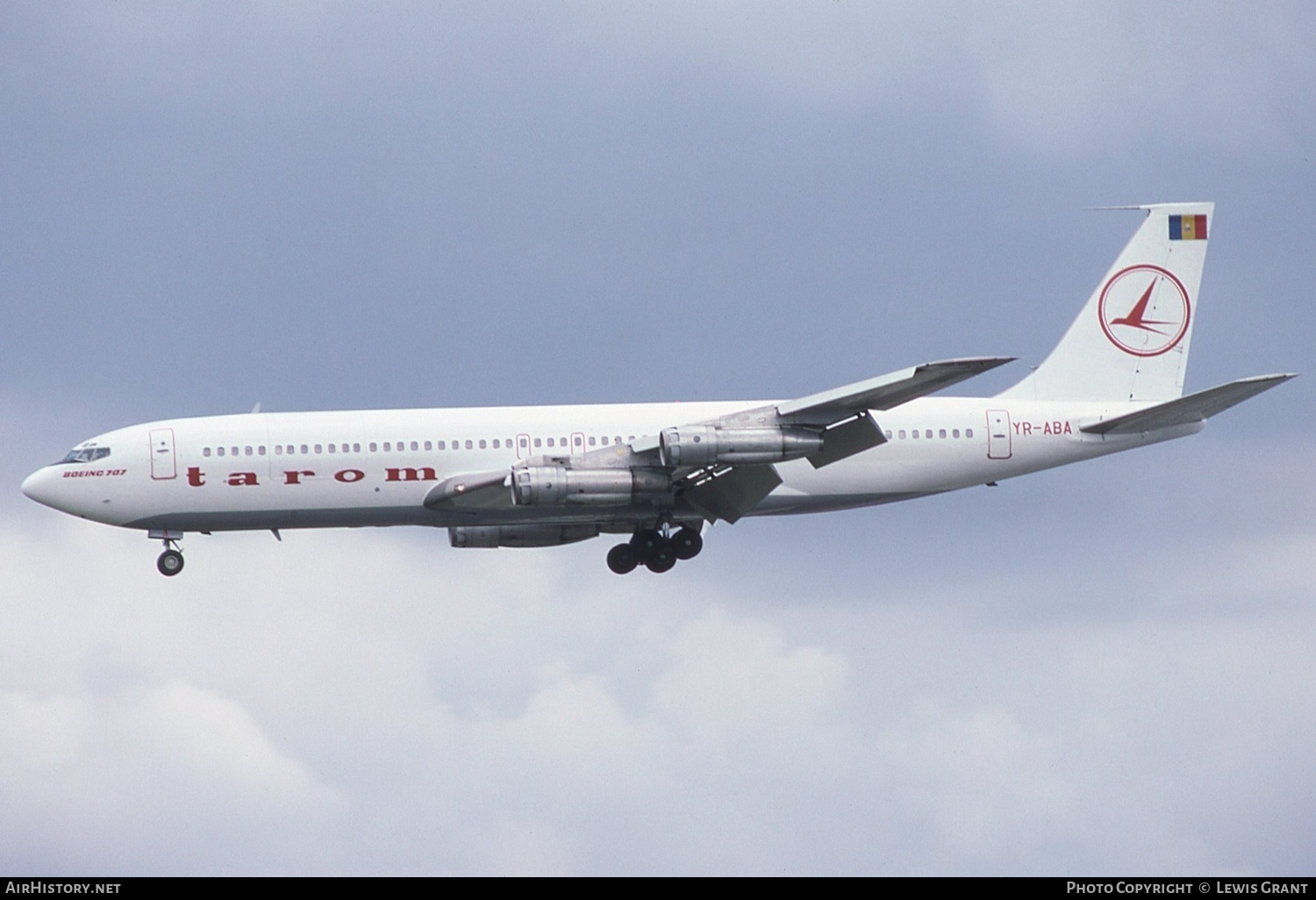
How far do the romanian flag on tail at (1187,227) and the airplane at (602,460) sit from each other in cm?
612

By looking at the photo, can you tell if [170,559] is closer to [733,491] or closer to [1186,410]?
[733,491]

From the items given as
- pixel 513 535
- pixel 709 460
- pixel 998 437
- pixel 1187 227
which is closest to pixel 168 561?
pixel 513 535

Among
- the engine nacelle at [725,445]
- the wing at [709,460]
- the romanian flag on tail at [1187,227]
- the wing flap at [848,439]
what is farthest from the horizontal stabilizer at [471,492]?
the romanian flag on tail at [1187,227]

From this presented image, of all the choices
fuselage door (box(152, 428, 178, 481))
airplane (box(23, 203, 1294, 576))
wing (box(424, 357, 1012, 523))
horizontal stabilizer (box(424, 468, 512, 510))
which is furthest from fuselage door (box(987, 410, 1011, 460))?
fuselage door (box(152, 428, 178, 481))

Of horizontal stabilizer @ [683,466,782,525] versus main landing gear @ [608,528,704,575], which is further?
main landing gear @ [608,528,704,575]

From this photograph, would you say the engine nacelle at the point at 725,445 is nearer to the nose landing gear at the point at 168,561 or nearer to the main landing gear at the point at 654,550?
the main landing gear at the point at 654,550

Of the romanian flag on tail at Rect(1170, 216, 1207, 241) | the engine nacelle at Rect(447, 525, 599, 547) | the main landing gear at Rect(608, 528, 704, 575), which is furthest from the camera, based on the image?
the romanian flag on tail at Rect(1170, 216, 1207, 241)

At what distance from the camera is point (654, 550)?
52.9 m

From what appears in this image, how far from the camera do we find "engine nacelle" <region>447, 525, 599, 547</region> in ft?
179

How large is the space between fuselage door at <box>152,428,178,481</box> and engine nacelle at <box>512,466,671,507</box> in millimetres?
9671

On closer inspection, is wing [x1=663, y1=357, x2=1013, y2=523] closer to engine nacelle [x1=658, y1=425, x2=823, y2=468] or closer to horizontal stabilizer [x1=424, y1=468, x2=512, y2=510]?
engine nacelle [x1=658, y1=425, x2=823, y2=468]

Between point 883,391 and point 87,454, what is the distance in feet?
73.4

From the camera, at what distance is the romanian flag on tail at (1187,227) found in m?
57.7
